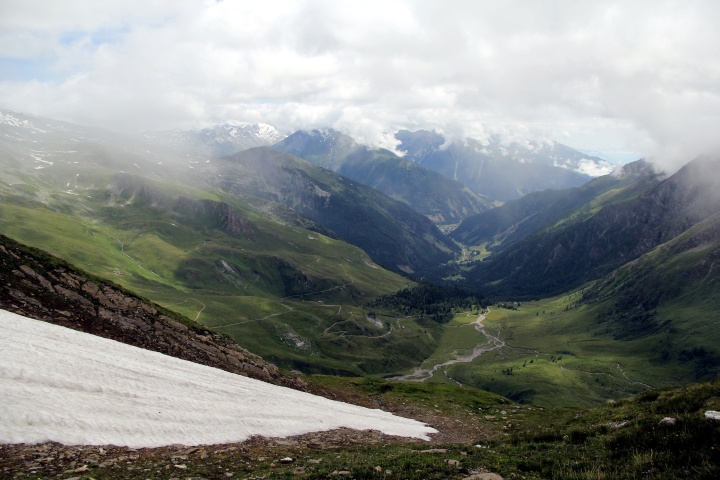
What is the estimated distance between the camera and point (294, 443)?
3003cm

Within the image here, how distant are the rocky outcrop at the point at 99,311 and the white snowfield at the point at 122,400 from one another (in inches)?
171

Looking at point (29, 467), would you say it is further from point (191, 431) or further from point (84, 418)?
point (191, 431)

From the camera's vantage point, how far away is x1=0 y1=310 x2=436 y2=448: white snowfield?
2212 centimetres

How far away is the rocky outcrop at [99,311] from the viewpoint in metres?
42.1

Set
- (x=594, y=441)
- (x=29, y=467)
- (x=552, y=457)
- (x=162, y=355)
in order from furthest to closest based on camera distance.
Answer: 1. (x=162, y=355)
2. (x=594, y=441)
3. (x=552, y=457)
4. (x=29, y=467)

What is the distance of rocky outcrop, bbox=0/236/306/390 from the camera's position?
4212 cm

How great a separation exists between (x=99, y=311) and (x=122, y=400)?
2315cm

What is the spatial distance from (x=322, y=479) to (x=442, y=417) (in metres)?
45.1

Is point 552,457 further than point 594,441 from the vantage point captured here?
No

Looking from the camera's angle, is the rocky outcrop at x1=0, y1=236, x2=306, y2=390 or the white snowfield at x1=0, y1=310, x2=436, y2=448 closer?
the white snowfield at x1=0, y1=310, x2=436, y2=448

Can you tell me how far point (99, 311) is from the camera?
4612 centimetres

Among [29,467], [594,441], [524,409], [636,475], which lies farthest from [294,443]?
[524,409]

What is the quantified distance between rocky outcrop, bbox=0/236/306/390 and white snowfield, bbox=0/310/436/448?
14.2ft

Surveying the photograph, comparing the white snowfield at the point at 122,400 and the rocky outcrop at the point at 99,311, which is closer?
the white snowfield at the point at 122,400
